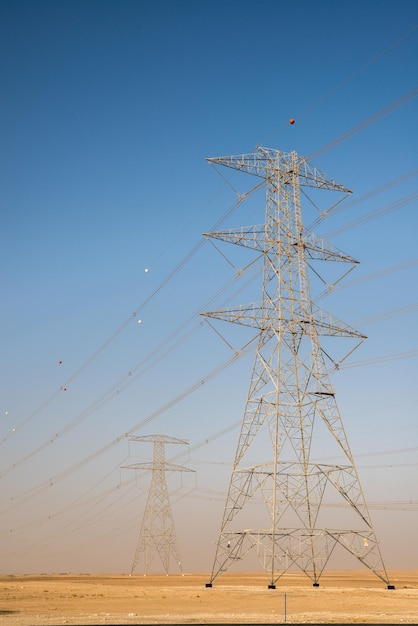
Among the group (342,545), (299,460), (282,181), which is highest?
(282,181)

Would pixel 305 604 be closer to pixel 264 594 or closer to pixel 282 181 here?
pixel 264 594

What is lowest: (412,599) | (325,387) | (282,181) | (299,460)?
(412,599)

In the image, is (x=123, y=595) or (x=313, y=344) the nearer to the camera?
(x=123, y=595)

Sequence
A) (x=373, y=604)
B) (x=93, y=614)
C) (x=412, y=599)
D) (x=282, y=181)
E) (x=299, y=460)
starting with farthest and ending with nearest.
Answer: (x=282, y=181) < (x=299, y=460) < (x=412, y=599) < (x=373, y=604) < (x=93, y=614)

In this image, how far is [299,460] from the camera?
48812 millimetres

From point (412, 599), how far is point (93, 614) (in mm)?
18888

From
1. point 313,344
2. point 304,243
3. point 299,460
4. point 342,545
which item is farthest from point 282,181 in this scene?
point 342,545

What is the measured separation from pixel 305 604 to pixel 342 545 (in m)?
10.7

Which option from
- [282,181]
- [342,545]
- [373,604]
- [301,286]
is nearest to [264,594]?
[342,545]

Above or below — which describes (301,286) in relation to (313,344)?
above

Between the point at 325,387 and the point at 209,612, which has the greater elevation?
the point at 325,387

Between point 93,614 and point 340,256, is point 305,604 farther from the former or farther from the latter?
point 340,256

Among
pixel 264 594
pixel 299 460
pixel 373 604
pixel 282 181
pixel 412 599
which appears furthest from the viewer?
pixel 282 181

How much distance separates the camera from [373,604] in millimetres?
36688
